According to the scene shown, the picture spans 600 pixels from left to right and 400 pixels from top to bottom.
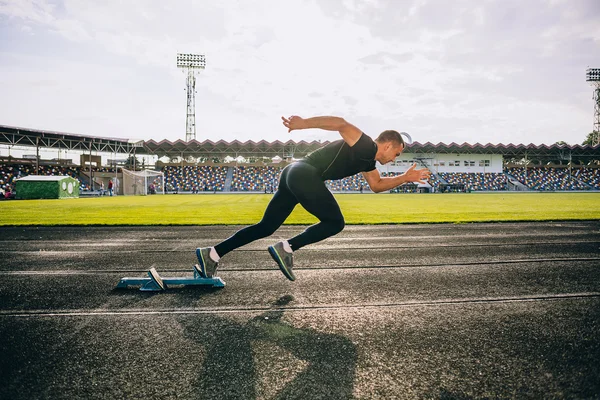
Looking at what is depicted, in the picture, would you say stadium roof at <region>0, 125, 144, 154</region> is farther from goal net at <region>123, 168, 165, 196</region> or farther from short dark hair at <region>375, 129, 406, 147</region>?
short dark hair at <region>375, 129, 406, 147</region>

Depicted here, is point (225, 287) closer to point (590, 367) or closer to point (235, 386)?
point (235, 386)

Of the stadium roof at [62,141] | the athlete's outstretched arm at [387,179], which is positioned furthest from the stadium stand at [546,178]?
the stadium roof at [62,141]

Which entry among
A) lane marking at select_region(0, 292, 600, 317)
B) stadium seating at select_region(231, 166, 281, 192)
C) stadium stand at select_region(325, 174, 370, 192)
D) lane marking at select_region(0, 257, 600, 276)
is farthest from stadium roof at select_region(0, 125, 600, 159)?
lane marking at select_region(0, 292, 600, 317)

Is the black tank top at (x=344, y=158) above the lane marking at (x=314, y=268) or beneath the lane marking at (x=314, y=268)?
above

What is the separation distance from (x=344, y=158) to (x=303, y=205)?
0.70m

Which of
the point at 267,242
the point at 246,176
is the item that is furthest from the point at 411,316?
the point at 246,176

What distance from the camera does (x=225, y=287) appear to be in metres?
4.01

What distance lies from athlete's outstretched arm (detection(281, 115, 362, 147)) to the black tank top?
0.08 meters

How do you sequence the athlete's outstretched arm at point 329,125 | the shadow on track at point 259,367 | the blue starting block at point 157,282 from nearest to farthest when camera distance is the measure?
the shadow on track at point 259,367, the athlete's outstretched arm at point 329,125, the blue starting block at point 157,282

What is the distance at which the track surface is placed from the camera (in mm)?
1925

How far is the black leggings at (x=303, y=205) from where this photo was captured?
11.9 feet

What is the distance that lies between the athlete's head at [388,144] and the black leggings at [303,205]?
0.70 meters

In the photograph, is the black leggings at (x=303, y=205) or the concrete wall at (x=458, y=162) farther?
the concrete wall at (x=458, y=162)

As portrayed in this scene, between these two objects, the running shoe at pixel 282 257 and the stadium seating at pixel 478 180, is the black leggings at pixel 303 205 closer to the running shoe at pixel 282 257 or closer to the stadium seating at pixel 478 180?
the running shoe at pixel 282 257
